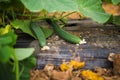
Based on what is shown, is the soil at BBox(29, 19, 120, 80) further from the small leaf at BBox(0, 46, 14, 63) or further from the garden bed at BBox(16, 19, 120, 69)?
the small leaf at BBox(0, 46, 14, 63)

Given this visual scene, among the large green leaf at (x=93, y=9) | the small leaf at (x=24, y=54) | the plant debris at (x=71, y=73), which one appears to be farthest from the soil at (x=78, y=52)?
the small leaf at (x=24, y=54)

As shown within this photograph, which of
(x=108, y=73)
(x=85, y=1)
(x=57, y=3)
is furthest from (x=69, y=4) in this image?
(x=108, y=73)

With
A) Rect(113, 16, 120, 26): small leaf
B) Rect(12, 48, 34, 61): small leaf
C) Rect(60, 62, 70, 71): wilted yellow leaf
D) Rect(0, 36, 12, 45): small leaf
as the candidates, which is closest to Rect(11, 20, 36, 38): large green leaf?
Rect(60, 62, 70, 71): wilted yellow leaf

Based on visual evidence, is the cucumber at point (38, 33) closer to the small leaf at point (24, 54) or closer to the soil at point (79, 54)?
the soil at point (79, 54)

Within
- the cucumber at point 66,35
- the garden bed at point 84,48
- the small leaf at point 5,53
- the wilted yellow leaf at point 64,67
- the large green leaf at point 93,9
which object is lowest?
the wilted yellow leaf at point 64,67

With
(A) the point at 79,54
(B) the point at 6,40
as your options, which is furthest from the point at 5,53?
(A) the point at 79,54

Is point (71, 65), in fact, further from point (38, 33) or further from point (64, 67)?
point (38, 33)
